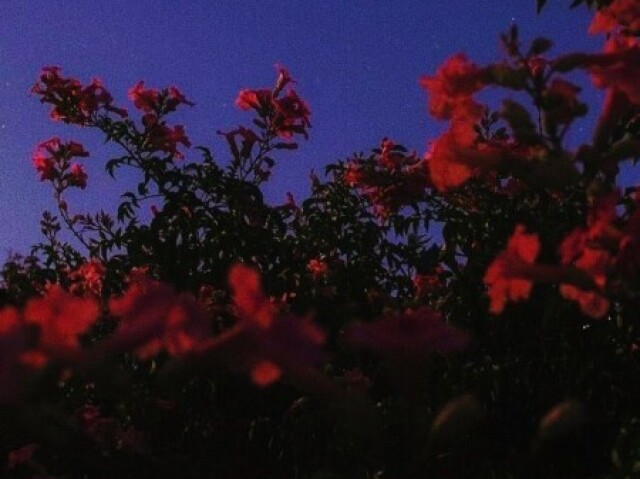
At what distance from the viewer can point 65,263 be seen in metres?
9.00

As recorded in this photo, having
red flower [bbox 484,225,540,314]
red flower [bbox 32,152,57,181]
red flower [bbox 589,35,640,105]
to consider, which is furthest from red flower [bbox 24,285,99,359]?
red flower [bbox 32,152,57,181]

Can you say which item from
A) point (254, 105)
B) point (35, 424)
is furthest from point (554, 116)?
point (254, 105)

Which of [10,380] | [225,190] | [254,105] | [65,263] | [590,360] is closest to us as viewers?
[10,380]

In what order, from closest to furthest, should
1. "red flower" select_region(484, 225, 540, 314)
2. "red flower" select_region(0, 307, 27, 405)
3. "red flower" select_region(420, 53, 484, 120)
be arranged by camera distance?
1. "red flower" select_region(0, 307, 27, 405)
2. "red flower" select_region(484, 225, 540, 314)
3. "red flower" select_region(420, 53, 484, 120)

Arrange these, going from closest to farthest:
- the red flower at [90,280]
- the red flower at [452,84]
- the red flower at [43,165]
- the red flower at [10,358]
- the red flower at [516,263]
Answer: the red flower at [10,358] < the red flower at [516,263] < the red flower at [452,84] < the red flower at [90,280] < the red flower at [43,165]

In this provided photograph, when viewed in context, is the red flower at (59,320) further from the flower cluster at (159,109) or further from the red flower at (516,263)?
the flower cluster at (159,109)

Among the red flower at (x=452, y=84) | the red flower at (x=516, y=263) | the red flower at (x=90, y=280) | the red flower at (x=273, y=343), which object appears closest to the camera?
the red flower at (x=273, y=343)

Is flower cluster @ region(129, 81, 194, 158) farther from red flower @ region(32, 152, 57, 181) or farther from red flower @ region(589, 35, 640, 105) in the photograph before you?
red flower @ region(589, 35, 640, 105)

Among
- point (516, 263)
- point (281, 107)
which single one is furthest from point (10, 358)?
point (281, 107)

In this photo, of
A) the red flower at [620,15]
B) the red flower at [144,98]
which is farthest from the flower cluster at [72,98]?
the red flower at [620,15]

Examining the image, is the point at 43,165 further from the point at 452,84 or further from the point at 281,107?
the point at 452,84

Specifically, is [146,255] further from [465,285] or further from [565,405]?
[565,405]

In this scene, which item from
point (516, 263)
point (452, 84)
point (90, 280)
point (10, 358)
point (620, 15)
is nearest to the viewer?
point (10, 358)

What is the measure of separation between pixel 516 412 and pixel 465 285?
883mm
